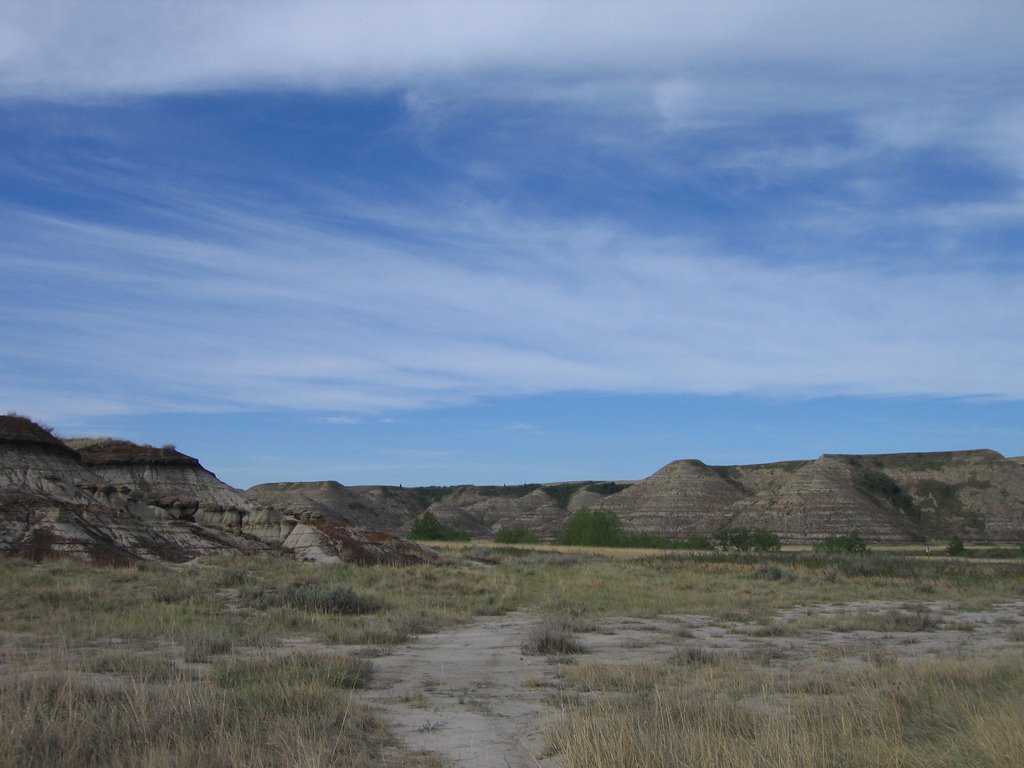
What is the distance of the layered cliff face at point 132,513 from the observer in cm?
2484

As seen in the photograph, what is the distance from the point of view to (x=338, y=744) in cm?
664

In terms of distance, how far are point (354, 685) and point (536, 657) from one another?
416 centimetres

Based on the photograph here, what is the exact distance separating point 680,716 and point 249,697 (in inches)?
162

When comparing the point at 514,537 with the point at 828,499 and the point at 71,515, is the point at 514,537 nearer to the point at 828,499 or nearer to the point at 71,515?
the point at 828,499

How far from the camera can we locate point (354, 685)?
9688mm

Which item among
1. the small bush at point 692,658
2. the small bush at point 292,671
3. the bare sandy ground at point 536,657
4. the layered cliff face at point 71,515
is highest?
the layered cliff face at point 71,515

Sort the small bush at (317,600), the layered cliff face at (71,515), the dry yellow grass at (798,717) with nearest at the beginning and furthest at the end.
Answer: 1. the dry yellow grass at (798,717)
2. the small bush at (317,600)
3. the layered cliff face at (71,515)

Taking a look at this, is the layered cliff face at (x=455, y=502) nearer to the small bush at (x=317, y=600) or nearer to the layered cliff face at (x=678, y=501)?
the layered cliff face at (x=678, y=501)

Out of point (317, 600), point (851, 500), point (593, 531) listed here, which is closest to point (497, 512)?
point (593, 531)

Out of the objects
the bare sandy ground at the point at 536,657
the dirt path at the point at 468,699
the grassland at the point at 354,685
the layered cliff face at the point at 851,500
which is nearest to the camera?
the grassland at the point at 354,685

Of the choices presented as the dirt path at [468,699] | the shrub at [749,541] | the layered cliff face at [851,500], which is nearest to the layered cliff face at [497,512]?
the layered cliff face at [851,500]

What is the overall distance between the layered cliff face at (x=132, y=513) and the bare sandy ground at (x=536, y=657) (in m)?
14.2

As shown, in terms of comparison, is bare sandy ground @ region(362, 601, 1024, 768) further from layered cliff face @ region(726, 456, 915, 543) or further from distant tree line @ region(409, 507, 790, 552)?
layered cliff face @ region(726, 456, 915, 543)

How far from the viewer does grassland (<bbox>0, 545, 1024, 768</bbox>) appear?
20.0ft
